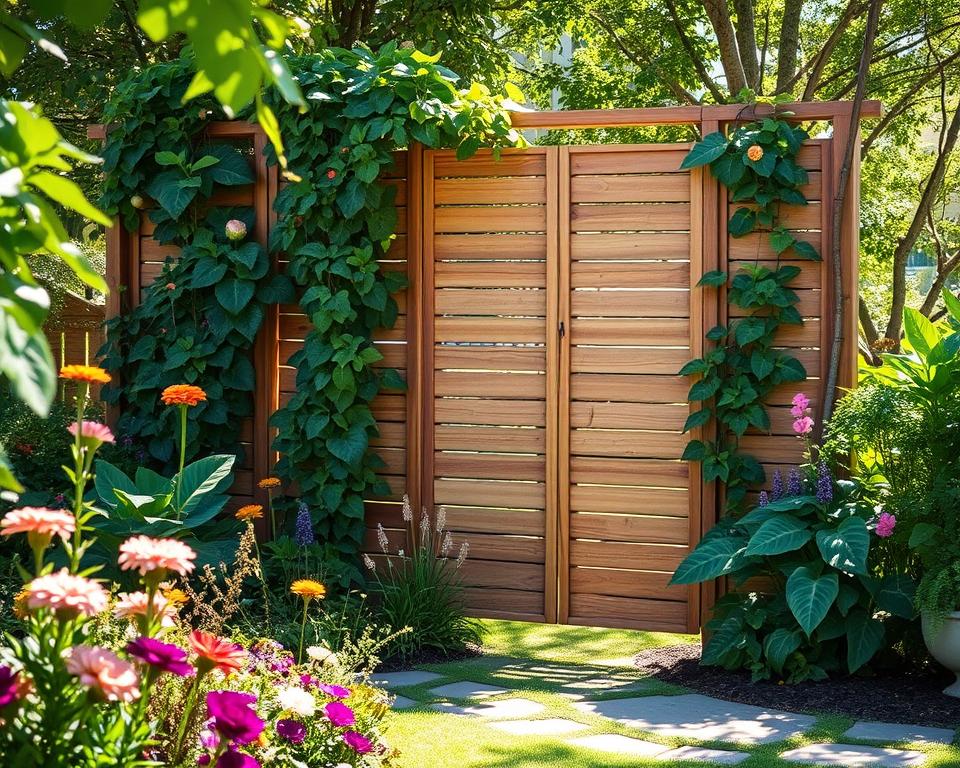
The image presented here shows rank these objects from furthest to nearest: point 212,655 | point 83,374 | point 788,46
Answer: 1. point 788,46
2. point 83,374
3. point 212,655

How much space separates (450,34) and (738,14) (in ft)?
9.91

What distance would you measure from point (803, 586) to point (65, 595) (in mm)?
3167

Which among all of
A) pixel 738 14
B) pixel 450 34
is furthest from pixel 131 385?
pixel 738 14

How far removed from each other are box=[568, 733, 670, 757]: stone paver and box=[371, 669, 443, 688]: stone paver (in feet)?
3.04

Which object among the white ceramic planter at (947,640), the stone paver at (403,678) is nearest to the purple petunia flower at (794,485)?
the white ceramic planter at (947,640)

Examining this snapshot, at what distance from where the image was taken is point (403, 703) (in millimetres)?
4094

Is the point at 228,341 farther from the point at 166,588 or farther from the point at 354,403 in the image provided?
the point at 166,588

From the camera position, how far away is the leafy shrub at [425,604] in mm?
4922

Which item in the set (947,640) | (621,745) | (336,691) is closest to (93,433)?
(336,691)

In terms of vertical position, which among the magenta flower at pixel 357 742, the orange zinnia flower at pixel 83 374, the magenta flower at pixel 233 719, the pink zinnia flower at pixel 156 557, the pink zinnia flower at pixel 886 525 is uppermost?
the orange zinnia flower at pixel 83 374

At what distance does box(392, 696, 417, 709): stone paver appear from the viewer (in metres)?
4.03

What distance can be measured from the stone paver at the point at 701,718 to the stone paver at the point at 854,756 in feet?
0.52

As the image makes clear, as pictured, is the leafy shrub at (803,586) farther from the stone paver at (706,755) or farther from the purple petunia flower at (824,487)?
the stone paver at (706,755)

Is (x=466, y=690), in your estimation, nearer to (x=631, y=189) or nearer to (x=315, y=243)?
(x=315, y=243)
